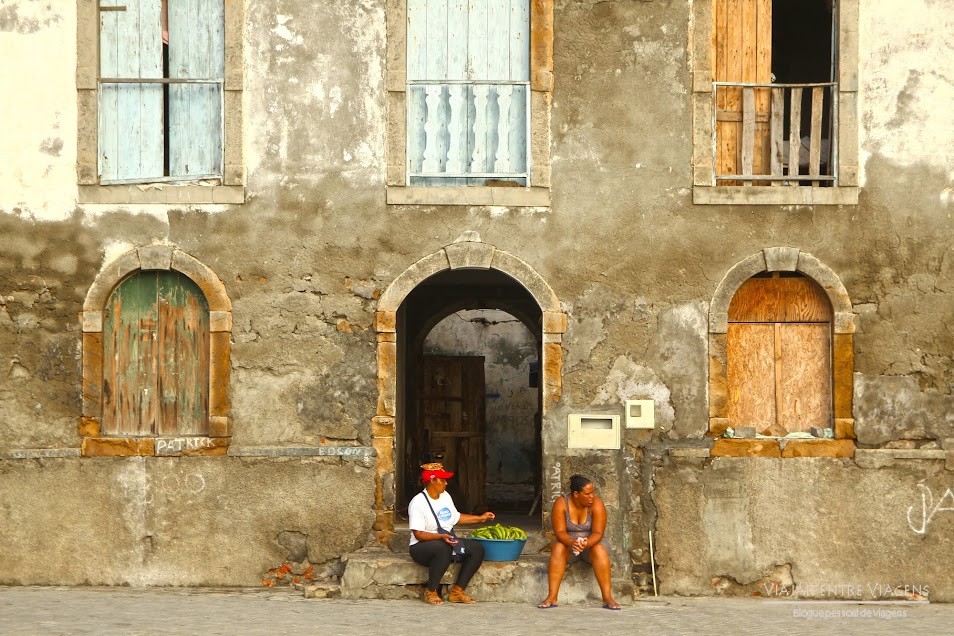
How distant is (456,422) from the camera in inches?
545

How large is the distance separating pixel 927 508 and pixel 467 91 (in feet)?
17.8

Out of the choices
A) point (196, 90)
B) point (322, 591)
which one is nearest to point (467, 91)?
point (196, 90)

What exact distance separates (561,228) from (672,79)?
1.64m

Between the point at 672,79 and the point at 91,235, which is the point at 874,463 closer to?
the point at 672,79

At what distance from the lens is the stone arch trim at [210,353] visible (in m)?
10.0

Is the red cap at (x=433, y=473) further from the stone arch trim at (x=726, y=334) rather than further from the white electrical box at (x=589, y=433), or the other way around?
the stone arch trim at (x=726, y=334)

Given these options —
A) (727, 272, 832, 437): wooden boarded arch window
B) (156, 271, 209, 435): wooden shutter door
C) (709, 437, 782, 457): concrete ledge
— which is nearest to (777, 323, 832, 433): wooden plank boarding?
(727, 272, 832, 437): wooden boarded arch window

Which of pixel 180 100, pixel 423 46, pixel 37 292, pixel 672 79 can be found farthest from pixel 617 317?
pixel 37 292

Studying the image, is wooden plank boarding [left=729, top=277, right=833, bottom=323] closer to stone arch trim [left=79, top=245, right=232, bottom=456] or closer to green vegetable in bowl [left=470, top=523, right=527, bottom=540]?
green vegetable in bowl [left=470, top=523, right=527, bottom=540]

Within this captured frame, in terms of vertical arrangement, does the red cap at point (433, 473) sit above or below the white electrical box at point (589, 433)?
below

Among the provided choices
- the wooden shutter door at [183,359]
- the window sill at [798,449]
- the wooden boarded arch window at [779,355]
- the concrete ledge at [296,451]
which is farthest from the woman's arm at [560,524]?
the wooden shutter door at [183,359]

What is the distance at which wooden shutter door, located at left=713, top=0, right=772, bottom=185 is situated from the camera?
1045 centimetres

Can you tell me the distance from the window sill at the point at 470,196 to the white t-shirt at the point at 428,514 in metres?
2.56

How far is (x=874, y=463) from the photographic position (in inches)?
392
